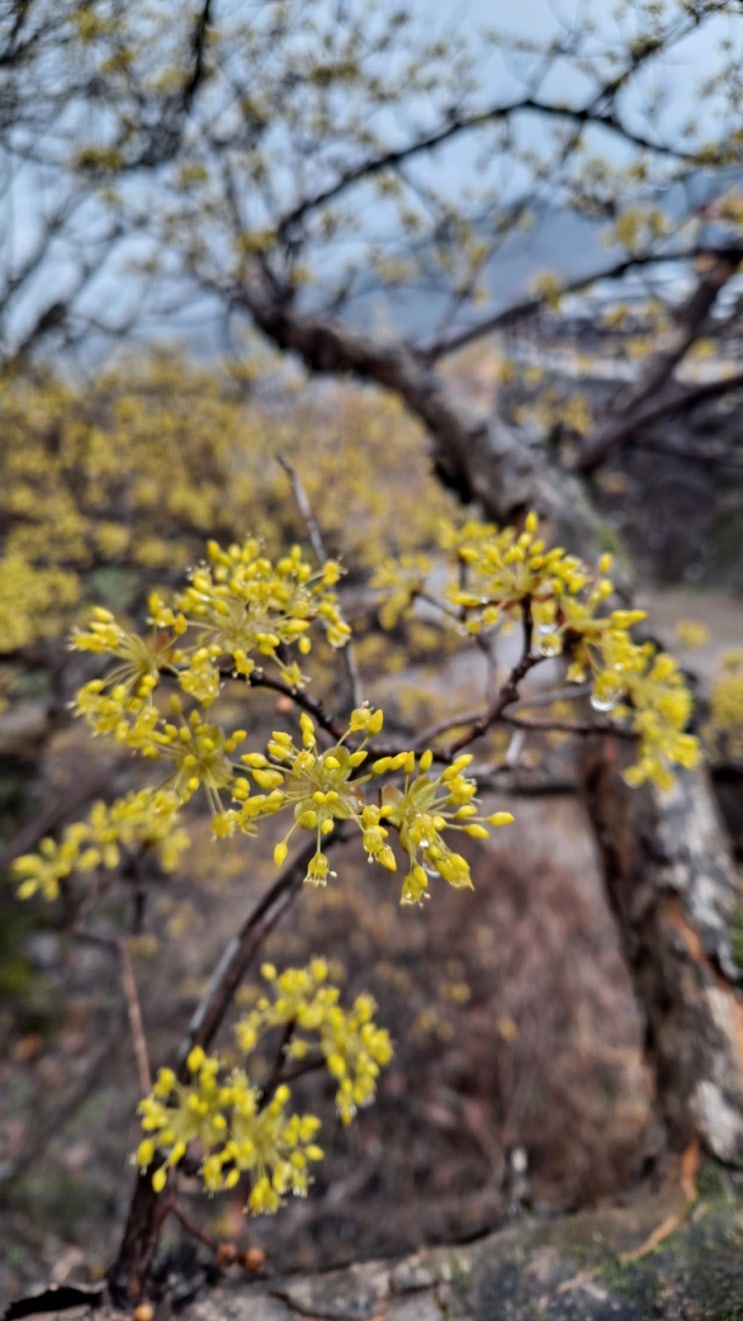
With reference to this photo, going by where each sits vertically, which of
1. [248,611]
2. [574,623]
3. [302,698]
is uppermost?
[574,623]

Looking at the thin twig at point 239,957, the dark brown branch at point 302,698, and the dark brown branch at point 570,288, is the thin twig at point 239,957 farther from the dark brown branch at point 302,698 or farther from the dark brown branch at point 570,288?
the dark brown branch at point 570,288

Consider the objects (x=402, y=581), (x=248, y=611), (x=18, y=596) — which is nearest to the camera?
(x=248, y=611)

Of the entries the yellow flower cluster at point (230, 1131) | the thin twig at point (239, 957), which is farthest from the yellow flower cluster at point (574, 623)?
the yellow flower cluster at point (230, 1131)

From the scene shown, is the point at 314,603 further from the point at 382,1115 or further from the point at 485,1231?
the point at 382,1115

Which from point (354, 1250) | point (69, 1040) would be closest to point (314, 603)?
point (354, 1250)

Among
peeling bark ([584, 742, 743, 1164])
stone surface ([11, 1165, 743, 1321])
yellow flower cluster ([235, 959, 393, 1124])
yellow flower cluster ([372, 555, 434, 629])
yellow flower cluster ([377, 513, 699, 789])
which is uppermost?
yellow flower cluster ([372, 555, 434, 629])

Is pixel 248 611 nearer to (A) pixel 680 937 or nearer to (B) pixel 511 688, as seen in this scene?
(B) pixel 511 688

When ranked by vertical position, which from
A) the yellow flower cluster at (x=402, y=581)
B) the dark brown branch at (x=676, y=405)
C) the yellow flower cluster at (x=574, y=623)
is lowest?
the yellow flower cluster at (x=574, y=623)

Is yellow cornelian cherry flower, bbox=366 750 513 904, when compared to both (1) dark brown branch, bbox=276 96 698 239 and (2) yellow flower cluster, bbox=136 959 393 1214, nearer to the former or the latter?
(2) yellow flower cluster, bbox=136 959 393 1214

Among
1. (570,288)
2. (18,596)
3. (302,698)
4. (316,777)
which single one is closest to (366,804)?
(316,777)

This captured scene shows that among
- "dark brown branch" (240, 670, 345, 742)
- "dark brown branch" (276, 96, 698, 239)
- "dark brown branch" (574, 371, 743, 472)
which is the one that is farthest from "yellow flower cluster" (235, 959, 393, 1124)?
"dark brown branch" (574, 371, 743, 472)

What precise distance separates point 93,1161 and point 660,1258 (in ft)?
12.8

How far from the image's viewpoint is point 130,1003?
1642mm

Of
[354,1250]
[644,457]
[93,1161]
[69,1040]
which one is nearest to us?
[354,1250]
